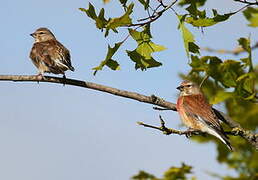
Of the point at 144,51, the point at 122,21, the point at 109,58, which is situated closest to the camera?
the point at 122,21

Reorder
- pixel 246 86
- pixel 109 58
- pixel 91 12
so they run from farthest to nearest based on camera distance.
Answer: pixel 109 58 → pixel 91 12 → pixel 246 86

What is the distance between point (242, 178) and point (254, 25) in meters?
1.69

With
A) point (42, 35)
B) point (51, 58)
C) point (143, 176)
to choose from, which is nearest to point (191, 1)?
point (143, 176)

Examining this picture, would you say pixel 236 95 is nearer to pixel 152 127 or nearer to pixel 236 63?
pixel 236 63

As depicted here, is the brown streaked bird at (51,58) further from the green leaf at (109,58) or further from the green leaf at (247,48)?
the green leaf at (247,48)

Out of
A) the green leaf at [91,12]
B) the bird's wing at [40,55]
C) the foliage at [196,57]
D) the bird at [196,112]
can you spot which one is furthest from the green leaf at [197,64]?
the bird's wing at [40,55]

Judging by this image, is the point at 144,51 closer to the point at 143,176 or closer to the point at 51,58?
the point at 143,176

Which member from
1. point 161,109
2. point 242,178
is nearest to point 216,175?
point 242,178

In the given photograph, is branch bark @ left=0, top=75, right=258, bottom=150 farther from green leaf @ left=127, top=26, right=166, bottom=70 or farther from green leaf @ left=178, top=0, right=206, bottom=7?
green leaf @ left=178, top=0, right=206, bottom=7

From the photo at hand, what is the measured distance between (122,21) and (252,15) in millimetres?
1223

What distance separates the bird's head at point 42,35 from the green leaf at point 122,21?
7225 millimetres

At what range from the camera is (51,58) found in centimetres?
984

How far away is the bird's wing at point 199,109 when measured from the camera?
28.0ft

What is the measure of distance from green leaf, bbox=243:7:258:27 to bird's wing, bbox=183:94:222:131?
14.1ft
